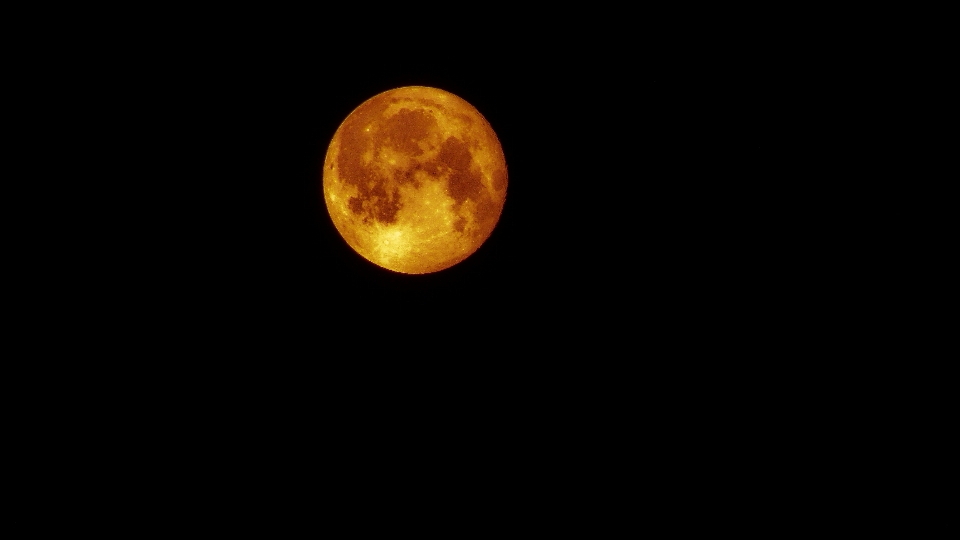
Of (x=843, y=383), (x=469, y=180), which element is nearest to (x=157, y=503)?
(x=469, y=180)

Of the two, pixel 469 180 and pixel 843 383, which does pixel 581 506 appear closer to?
pixel 843 383

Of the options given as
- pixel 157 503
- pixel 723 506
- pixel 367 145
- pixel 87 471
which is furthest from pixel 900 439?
pixel 87 471

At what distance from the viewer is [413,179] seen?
253 cm

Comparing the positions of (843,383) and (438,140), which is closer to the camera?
(438,140)

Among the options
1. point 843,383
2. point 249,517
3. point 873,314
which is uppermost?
point 873,314

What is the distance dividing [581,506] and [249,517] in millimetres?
2220

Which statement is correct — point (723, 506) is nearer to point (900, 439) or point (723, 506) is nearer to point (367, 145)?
point (900, 439)

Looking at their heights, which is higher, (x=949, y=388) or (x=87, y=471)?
(x=87, y=471)

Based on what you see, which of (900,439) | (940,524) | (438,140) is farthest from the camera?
(900,439)

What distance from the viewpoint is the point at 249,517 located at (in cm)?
372

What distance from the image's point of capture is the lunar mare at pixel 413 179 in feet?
8.36

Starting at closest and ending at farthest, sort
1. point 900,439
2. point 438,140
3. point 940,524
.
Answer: point 438,140
point 940,524
point 900,439

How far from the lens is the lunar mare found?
255cm

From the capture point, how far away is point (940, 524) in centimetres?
334
